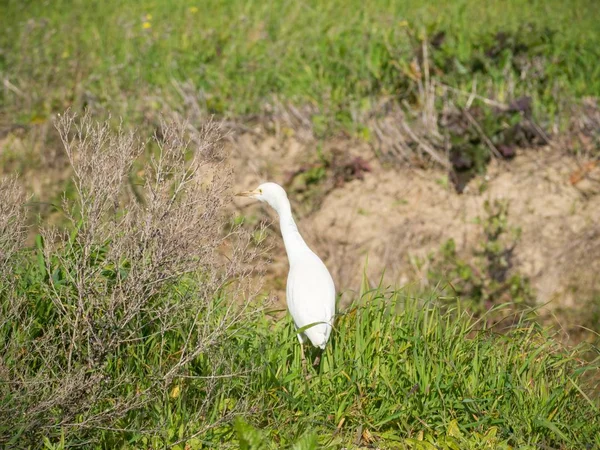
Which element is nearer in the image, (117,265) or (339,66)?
(117,265)

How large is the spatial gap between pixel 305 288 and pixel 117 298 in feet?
2.83

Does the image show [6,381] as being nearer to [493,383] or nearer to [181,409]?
[181,409]

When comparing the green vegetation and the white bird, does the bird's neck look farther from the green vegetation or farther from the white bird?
the green vegetation

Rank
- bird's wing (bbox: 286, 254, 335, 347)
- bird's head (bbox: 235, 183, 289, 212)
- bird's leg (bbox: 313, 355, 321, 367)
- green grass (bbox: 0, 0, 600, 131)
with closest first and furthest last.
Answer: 1. bird's wing (bbox: 286, 254, 335, 347)
2. bird's leg (bbox: 313, 355, 321, 367)
3. bird's head (bbox: 235, 183, 289, 212)
4. green grass (bbox: 0, 0, 600, 131)

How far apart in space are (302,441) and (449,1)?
787 centimetres

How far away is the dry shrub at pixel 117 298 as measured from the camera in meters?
3.29

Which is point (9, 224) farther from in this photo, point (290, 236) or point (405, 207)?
point (405, 207)

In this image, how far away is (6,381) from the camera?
10.5 ft

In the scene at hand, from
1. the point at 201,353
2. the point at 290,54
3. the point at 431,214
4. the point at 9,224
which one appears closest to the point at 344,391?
the point at 201,353

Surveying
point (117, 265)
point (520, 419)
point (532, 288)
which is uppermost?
point (117, 265)

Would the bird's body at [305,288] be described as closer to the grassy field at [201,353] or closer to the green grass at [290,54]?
the grassy field at [201,353]

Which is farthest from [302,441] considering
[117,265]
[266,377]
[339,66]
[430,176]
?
[339,66]

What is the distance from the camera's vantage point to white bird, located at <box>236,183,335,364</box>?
373cm

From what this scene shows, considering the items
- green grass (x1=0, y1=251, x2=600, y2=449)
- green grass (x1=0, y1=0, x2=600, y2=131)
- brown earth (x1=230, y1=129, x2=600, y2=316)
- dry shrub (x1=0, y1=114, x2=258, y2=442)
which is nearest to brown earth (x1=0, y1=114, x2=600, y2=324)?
brown earth (x1=230, y1=129, x2=600, y2=316)
